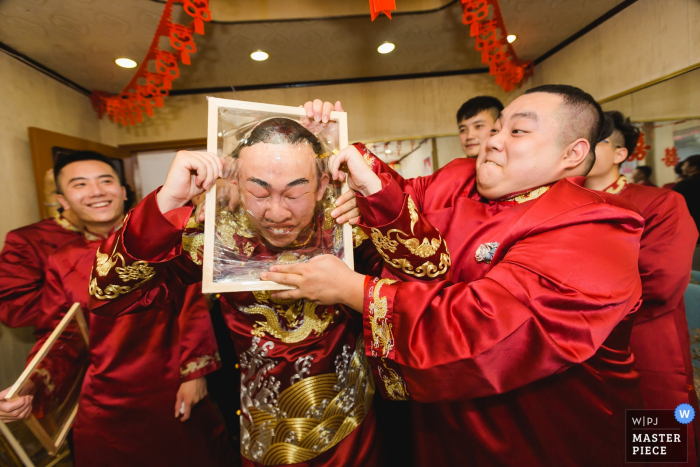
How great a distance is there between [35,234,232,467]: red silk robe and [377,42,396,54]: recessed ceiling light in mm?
2996

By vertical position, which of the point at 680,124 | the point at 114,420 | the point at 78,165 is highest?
the point at 680,124

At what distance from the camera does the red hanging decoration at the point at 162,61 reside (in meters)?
2.16

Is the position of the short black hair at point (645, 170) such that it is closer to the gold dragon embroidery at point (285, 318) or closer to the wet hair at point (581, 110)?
the wet hair at point (581, 110)

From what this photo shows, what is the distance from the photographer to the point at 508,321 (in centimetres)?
81

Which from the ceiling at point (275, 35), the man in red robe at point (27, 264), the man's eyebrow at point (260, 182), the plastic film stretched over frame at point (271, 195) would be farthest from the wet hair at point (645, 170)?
the man in red robe at point (27, 264)

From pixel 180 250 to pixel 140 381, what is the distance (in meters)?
1.02

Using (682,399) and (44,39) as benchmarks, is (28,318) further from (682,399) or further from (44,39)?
(682,399)

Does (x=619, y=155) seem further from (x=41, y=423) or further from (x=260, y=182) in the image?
(x=41, y=423)

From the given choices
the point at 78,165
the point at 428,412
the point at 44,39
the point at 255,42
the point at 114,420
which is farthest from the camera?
the point at 255,42

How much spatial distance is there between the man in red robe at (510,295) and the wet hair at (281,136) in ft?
0.35

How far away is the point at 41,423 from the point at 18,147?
276 centimetres

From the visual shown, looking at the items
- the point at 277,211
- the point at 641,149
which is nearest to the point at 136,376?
the point at 277,211

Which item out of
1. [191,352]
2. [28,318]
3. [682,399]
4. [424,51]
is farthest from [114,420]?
[424,51]

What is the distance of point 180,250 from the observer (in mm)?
1079
